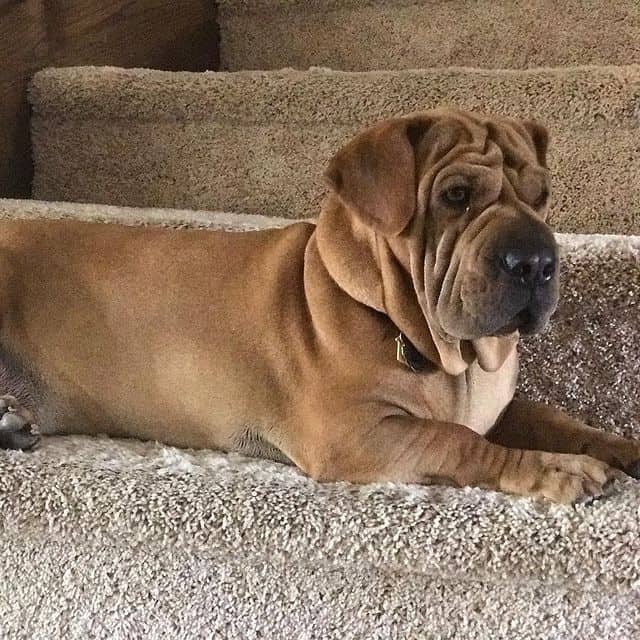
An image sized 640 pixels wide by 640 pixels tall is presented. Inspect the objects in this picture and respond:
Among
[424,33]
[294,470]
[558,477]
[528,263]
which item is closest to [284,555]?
[294,470]

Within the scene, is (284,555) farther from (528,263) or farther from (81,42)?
(81,42)

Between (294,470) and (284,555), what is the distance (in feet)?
0.64

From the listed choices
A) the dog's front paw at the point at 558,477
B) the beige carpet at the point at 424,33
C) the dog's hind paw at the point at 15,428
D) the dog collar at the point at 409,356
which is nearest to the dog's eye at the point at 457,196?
the dog collar at the point at 409,356

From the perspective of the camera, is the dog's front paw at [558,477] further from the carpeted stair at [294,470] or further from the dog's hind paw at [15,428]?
the dog's hind paw at [15,428]

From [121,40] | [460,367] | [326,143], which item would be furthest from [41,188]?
[460,367]

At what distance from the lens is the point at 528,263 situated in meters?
1.04

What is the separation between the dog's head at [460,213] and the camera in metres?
1.06

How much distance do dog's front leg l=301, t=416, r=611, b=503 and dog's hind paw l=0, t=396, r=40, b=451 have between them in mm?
370

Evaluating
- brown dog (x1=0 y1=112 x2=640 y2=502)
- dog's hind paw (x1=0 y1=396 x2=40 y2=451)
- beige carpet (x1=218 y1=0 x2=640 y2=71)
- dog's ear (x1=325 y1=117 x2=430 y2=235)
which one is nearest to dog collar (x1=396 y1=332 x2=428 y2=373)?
brown dog (x1=0 y1=112 x2=640 y2=502)

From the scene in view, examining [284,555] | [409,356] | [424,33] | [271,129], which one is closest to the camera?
[284,555]

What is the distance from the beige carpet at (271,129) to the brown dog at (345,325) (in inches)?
13.0

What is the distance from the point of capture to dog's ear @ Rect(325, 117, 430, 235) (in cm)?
110

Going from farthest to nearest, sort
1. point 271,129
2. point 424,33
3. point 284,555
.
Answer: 1. point 424,33
2. point 271,129
3. point 284,555

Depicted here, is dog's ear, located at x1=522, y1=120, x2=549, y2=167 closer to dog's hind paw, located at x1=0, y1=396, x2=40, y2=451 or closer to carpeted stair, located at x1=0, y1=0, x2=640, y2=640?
carpeted stair, located at x1=0, y1=0, x2=640, y2=640
